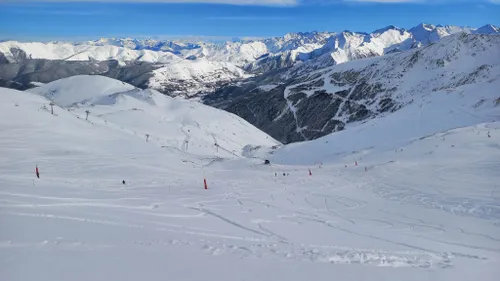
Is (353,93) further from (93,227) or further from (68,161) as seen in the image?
(93,227)

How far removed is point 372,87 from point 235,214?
14406cm

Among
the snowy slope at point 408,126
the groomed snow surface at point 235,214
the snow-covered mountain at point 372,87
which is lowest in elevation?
the groomed snow surface at point 235,214

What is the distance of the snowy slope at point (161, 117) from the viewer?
220 feet

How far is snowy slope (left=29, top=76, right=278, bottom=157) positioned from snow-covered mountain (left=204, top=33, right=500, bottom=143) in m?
45.2

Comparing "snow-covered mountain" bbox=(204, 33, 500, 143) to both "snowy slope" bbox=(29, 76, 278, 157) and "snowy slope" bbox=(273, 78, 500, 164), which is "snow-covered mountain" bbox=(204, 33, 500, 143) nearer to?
"snowy slope" bbox=(29, 76, 278, 157)

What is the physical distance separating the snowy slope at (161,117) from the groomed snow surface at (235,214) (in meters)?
29.7

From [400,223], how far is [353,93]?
141095mm

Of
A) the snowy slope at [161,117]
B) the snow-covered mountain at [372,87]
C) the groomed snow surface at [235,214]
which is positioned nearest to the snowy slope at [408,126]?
the snowy slope at [161,117]

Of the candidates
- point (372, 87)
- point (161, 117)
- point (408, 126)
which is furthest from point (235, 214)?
point (372, 87)

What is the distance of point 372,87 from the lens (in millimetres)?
150250

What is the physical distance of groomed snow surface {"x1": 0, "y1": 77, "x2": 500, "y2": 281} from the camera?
29.2ft

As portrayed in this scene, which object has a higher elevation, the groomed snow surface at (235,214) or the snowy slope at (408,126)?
the snowy slope at (408,126)

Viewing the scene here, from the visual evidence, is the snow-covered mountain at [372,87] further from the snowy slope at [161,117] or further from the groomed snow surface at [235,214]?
the groomed snow surface at [235,214]

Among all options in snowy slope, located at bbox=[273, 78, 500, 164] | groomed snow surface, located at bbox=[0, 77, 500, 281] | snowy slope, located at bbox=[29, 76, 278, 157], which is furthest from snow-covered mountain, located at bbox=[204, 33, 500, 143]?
groomed snow surface, located at bbox=[0, 77, 500, 281]
